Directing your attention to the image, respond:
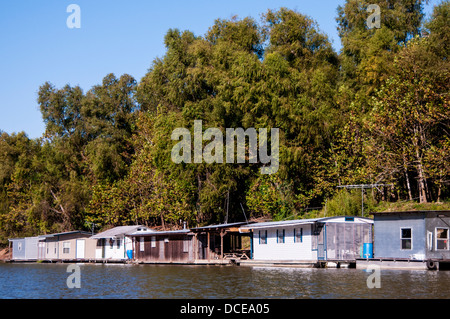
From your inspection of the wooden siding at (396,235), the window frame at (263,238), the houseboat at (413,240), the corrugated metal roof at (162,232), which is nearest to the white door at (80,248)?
the corrugated metal roof at (162,232)

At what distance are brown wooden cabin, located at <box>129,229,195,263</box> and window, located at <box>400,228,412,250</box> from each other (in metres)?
22.1

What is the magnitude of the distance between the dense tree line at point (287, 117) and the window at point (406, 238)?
29.1 feet

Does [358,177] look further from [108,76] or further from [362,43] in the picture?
[108,76]

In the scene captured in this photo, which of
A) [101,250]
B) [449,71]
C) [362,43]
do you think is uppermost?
[362,43]

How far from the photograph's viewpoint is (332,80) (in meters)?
65.8

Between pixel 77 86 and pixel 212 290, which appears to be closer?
pixel 212 290

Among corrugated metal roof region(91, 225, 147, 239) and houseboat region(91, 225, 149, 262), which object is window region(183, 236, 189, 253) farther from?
corrugated metal roof region(91, 225, 147, 239)

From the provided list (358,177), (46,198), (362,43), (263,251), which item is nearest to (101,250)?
(46,198)

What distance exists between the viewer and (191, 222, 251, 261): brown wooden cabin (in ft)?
175

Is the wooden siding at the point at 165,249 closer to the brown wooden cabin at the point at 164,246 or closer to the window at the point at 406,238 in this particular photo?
the brown wooden cabin at the point at 164,246

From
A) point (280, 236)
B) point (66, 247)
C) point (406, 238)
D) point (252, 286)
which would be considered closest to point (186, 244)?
point (280, 236)

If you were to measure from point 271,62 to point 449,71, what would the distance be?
17951 millimetres

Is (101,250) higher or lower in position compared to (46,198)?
lower

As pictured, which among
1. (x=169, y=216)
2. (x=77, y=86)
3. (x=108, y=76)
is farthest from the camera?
(x=77, y=86)
